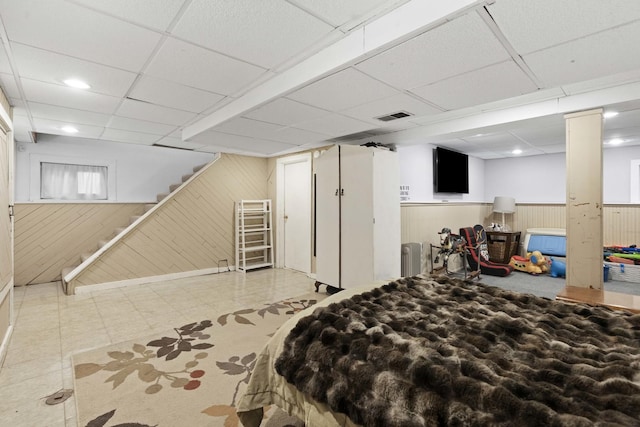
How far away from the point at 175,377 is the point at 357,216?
2.71 meters

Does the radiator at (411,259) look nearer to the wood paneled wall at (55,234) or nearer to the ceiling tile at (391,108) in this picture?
the ceiling tile at (391,108)

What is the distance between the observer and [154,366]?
2484mm

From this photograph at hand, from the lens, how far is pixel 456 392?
107 cm

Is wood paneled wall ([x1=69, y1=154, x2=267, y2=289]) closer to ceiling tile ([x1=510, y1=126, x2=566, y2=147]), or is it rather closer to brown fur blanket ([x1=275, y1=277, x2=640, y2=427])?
brown fur blanket ([x1=275, y1=277, x2=640, y2=427])

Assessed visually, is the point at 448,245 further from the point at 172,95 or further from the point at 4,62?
the point at 4,62

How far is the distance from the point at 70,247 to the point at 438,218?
670cm

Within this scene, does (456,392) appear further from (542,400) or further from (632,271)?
(632,271)

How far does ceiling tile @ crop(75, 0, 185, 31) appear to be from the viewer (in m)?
1.64

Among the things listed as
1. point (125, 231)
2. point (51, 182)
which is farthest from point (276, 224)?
point (51, 182)

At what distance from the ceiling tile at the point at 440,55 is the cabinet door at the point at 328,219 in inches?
79.6

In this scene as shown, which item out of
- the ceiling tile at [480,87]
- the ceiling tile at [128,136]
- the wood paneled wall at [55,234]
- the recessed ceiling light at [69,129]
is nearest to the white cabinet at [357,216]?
the ceiling tile at [480,87]

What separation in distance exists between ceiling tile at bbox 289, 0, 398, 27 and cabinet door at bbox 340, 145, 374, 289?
7.61ft

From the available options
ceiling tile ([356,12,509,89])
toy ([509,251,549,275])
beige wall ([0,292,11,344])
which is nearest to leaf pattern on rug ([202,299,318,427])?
beige wall ([0,292,11,344])

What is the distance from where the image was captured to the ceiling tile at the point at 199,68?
7.05ft
